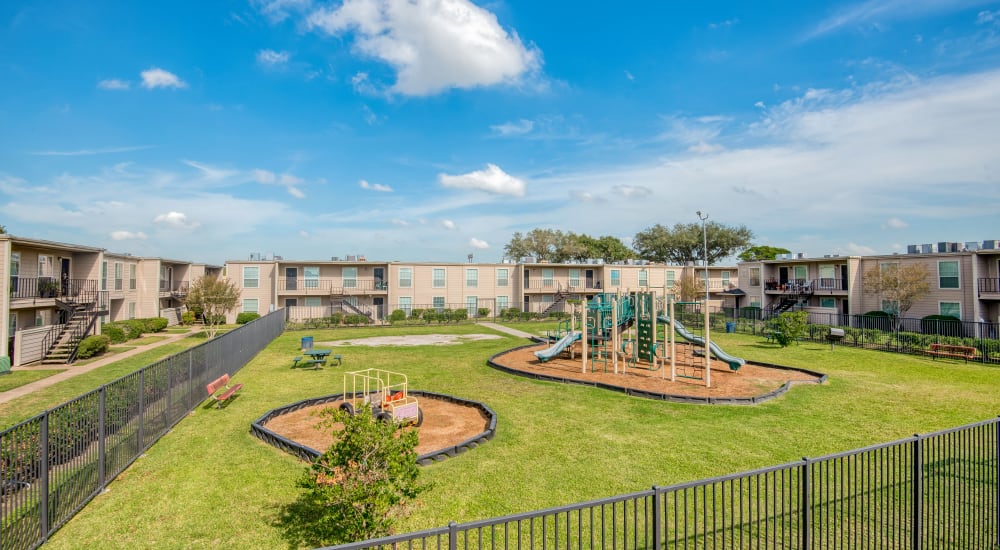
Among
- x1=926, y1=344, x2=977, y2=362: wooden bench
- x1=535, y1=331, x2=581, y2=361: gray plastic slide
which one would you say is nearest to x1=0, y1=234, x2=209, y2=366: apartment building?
x1=535, y1=331, x2=581, y2=361: gray plastic slide

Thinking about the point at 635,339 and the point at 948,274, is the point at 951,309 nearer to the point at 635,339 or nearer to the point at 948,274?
→ the point at 948,274

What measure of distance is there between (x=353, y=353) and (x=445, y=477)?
18414 millimetres

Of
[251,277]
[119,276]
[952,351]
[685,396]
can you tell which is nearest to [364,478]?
[685,396]

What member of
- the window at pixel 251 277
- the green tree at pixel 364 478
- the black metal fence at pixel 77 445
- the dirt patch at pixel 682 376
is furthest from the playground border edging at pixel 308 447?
the window at pixel 251 277

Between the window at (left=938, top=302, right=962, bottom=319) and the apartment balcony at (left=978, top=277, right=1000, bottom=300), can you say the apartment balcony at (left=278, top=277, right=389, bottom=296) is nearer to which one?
the window at (left=938, top=302, right=962, bottom=319)

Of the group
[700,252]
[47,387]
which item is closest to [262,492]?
[47,387]

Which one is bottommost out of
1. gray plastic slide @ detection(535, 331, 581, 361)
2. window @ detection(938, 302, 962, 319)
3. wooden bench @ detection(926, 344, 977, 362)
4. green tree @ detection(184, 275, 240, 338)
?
wooden bench @ detection(926, 344, 977, 362)

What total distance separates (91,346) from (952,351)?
42.9 meters

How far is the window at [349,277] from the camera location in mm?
46406

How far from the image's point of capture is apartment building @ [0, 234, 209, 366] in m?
22.7

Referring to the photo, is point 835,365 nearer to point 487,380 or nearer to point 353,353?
point 487,380

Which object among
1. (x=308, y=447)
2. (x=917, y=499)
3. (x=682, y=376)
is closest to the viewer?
(x=917, y=499)

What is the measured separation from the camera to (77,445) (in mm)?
7977

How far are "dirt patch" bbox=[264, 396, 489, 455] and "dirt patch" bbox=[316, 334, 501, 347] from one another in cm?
1525
